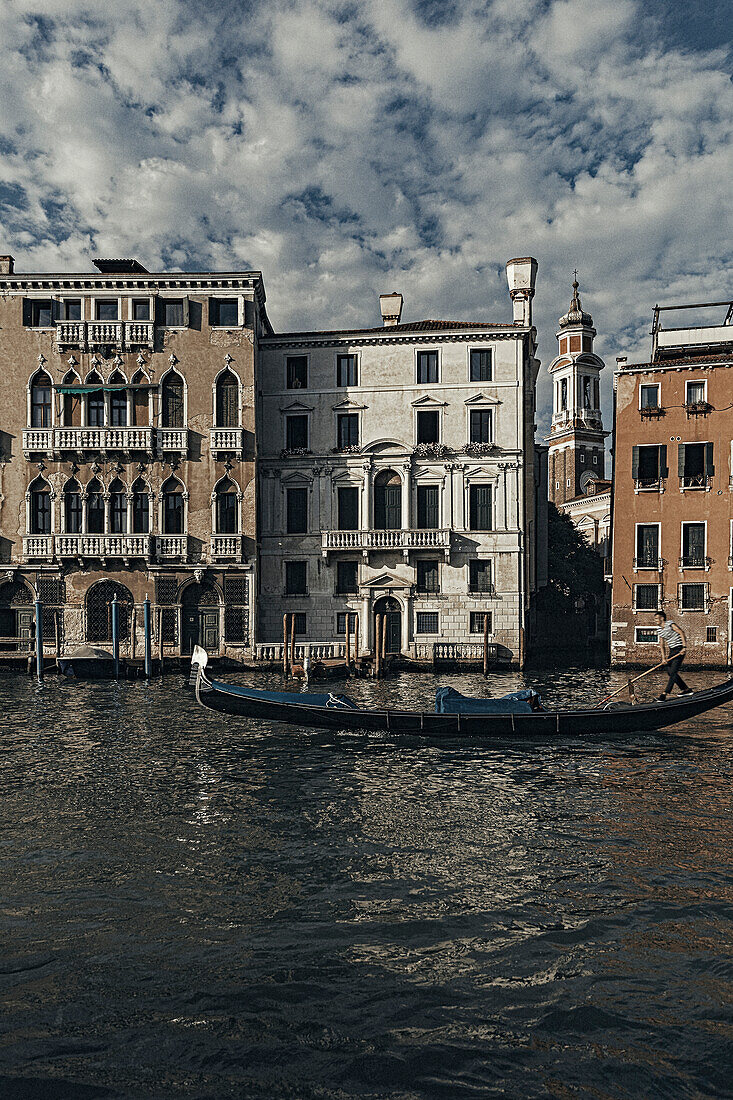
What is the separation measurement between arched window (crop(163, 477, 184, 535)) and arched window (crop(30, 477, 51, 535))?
477 centimetres

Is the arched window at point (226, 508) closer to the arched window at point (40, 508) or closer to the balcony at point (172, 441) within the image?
the balcony at point (172, 441)

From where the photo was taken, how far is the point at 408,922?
7.29 m

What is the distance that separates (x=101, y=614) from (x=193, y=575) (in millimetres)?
4103

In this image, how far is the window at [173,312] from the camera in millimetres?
30109

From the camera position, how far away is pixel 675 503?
96.6ft

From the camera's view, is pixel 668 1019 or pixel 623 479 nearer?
pixel 668 1019

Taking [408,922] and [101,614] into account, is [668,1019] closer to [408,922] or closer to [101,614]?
[408,922]

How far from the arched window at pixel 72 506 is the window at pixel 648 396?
76.1 ft

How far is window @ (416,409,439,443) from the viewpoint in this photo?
30594mm

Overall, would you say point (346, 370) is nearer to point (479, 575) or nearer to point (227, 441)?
point (227, 441)

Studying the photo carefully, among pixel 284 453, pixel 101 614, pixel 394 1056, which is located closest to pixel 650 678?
pixel 284 453

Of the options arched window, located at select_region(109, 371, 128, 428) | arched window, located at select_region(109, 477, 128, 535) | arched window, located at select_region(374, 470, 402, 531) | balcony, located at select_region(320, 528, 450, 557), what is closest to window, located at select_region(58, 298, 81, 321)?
arched window, located at select_region(109, 371, 128, 428)

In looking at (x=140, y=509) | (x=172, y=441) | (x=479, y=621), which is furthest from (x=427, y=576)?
(x=140, y=509)

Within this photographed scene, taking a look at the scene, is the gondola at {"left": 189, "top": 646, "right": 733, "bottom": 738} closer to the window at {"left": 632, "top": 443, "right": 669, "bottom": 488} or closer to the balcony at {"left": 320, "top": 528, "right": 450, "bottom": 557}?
the balcony at {"left": 320, "top": 528, "right": 450, "bottom": 557}
